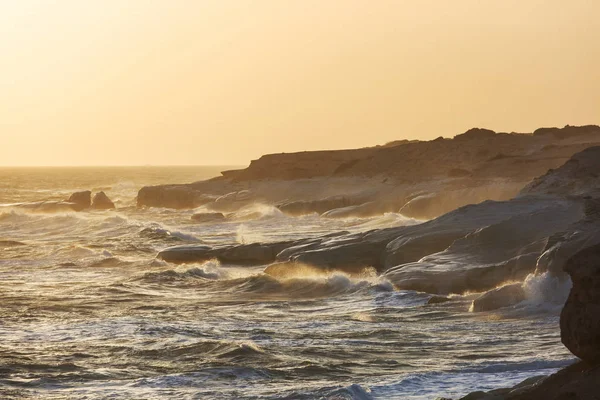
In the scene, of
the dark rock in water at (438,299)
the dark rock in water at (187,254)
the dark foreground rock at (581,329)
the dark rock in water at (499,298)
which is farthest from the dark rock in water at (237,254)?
the dark foreground rock at (581,329)

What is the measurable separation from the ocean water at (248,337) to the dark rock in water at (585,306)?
4.69 meters

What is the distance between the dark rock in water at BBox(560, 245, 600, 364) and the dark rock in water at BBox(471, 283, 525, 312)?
44.7 feet

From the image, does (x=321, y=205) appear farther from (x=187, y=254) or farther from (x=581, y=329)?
(x=581, y=329)

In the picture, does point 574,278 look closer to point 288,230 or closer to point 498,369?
point 498,369

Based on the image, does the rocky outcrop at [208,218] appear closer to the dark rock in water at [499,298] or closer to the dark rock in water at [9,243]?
the dark rock in water at [9,243]

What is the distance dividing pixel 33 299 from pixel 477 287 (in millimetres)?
12559

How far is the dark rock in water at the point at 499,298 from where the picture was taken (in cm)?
2452

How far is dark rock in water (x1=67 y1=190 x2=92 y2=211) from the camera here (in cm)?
9150

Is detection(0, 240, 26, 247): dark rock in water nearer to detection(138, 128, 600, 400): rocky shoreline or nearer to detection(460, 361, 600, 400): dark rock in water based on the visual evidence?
detection(138, 128, 600, 400): rocky shoreline

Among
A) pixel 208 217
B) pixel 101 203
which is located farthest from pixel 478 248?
pixel 101 203

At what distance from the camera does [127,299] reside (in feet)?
97.8

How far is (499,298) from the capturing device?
81.5 ft

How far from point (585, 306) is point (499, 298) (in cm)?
1419

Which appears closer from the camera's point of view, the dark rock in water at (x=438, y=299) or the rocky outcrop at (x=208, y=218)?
the dark rock in water at (x=438, y=299)
